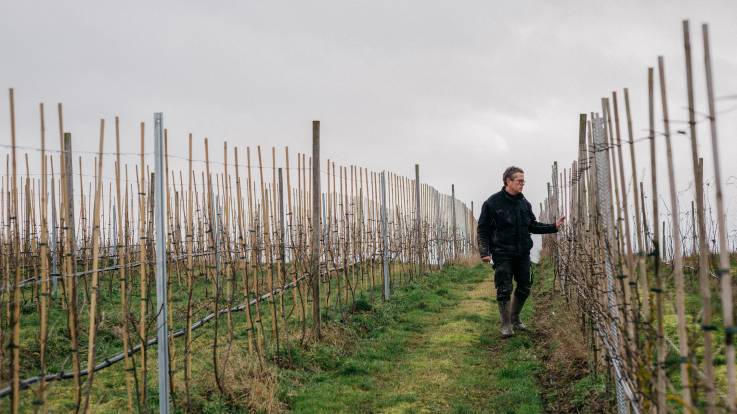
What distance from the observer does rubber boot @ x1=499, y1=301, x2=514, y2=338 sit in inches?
303

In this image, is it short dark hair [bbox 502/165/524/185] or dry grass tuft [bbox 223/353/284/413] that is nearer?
dry grass tuft [bbox 223/353/284/413]

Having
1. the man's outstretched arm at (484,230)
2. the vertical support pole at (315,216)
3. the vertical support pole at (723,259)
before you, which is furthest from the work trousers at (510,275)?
the vertical support pole at (723,259)

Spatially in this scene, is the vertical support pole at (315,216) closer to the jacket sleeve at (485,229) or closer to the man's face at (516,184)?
the jacket sleeve at (485,229)

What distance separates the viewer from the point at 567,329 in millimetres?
6961

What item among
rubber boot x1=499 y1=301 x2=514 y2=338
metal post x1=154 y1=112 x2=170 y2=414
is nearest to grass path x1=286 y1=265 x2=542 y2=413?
rubber boot x1=499 y1=301 x2=514 y2=338

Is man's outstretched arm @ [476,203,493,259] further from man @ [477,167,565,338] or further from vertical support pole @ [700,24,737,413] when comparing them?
vertical support pole @ [700,24,737,413]

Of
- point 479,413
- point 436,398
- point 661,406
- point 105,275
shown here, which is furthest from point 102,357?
point 105,275

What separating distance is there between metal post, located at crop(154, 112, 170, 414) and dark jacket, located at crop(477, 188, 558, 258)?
12.6 feet

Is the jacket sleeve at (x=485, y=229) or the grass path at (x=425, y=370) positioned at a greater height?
the jacket sleeve at (x=485, y=229)

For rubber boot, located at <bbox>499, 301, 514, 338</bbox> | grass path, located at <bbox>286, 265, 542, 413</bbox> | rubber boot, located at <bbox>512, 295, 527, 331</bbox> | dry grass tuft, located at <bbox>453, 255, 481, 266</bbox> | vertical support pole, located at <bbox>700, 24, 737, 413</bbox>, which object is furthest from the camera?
dry grass tuft, located at <bbox>453, 255, 481, 266</bbox>

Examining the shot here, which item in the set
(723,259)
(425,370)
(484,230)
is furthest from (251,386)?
(723,259)

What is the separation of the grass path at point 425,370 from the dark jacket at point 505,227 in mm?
1002

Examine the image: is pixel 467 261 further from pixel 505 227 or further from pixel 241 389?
pixel 241 389

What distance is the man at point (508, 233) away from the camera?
24.8 feet
